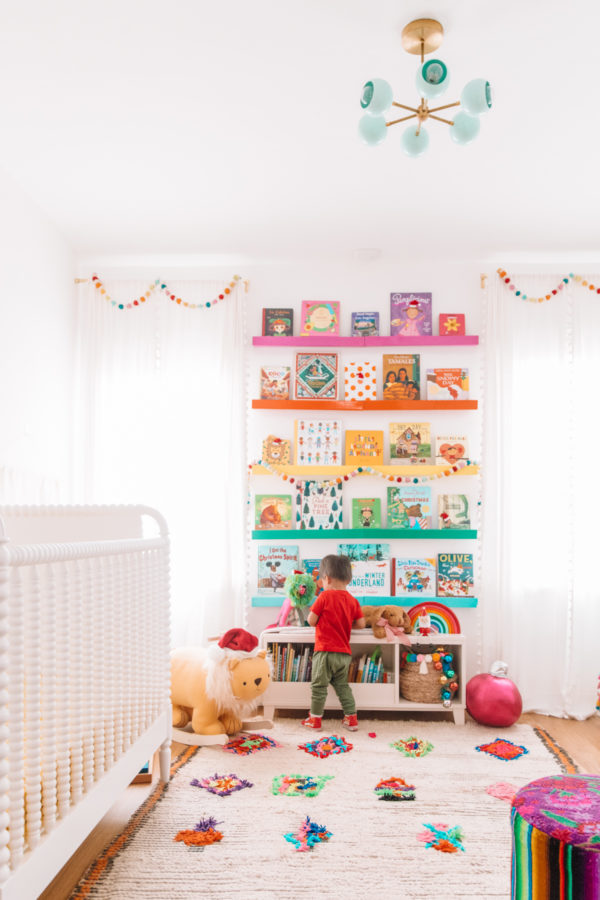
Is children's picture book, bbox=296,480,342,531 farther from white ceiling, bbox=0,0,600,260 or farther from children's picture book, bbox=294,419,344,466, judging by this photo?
white ceiling, bbox=0,0,600,260

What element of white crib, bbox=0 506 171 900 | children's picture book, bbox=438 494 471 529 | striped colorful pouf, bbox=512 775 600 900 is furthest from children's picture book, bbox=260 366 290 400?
striped colorful pouf, bbox=512 775 600 900

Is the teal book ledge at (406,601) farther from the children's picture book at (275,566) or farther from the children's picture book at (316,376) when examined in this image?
the children's picture book at (316,376)

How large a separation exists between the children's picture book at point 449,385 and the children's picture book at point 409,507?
536mm

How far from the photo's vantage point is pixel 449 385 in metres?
3.83

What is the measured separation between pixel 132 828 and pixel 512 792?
4.43 ft

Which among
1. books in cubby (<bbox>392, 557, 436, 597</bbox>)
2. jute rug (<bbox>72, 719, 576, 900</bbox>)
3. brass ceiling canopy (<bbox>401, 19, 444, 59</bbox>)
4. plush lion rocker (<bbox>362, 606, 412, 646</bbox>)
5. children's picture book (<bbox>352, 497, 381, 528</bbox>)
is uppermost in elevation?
brass ceiling canopy (<bbox>401, 19, 444, 59</bbox>)

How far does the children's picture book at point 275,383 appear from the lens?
3.87 metres

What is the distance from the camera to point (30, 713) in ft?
4.49

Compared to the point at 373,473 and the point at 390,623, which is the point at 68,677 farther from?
the point at 373,473

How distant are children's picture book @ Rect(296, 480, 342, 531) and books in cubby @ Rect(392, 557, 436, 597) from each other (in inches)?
16.1

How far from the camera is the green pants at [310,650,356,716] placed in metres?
3.26

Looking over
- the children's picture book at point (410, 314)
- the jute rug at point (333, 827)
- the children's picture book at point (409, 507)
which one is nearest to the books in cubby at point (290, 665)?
the jute rug at point (333, 827)

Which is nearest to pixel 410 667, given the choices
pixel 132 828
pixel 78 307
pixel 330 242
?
pixel 132 828

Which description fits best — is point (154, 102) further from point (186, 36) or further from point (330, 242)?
point (330, 242)
